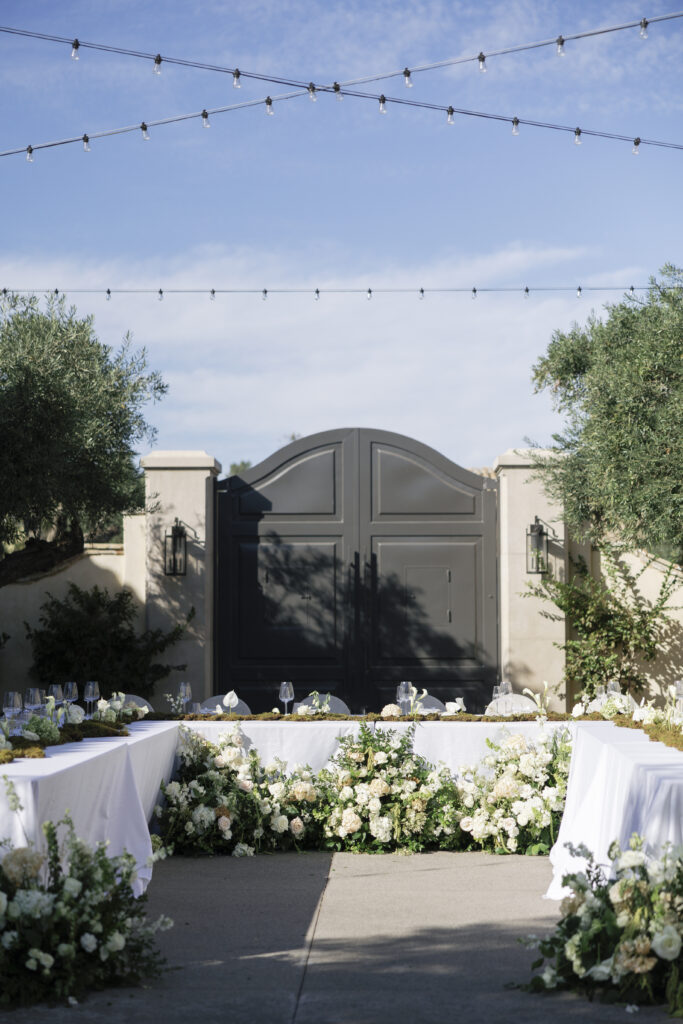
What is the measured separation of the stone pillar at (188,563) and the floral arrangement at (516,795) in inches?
168

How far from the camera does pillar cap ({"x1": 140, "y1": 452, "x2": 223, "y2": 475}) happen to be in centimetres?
998

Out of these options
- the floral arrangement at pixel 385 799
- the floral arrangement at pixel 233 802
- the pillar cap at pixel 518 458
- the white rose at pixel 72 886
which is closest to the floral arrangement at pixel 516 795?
the floral arrangement at pixel 385 799

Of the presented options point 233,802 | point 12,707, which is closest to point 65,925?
point 12,707

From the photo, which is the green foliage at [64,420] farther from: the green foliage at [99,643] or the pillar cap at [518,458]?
the pillar cap at [518,458]

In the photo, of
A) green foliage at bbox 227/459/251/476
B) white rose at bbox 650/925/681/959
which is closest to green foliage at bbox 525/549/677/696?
white rose at bbox 650/925/681/959

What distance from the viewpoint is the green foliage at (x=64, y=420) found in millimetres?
8492

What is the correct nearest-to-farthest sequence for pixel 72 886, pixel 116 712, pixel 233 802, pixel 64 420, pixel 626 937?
pixel 626 937 < pixel 72 886 < pixel 233 802 < pixel 116 712 < pixel 64 420

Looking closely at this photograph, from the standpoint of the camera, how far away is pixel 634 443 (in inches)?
329

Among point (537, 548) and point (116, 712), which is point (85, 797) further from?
point (537, 548)

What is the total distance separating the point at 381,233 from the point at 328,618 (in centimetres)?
372

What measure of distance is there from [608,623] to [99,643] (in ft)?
15.4

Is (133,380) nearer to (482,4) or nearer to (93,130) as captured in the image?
(93,130)

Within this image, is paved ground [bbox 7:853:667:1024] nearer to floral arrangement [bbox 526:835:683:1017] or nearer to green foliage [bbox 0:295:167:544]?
floral arrangement [bbox 526:835:683:1017]

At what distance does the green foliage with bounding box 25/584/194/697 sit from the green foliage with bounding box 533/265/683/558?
375 cm
